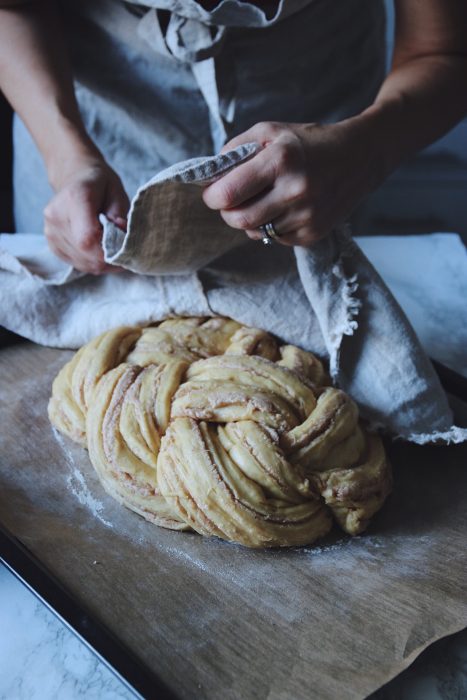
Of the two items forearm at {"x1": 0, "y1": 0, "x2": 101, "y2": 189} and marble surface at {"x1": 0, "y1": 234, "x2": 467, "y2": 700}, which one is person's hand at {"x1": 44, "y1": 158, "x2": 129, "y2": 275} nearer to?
forearm at {"x1": 0, "y1": 0, "x2": 101, "y2": 189}

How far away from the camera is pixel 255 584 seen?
35.3 inches

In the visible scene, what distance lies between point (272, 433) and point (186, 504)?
0.14 meters

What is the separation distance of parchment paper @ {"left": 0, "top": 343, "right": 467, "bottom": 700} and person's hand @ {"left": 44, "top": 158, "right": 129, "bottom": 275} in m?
0.31

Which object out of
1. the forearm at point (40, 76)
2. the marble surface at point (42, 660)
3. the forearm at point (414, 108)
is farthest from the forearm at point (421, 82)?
the marble surface at point (42, 660)

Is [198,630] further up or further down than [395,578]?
further up

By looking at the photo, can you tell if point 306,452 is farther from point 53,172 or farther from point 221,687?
point 53,172

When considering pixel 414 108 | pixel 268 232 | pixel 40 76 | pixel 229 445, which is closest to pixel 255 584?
pixel 229 445

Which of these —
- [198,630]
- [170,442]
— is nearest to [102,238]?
[170,442]

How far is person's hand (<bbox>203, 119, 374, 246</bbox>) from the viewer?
950 mm

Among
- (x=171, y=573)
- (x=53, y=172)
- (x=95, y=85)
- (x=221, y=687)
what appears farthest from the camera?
(x=95, y=85)

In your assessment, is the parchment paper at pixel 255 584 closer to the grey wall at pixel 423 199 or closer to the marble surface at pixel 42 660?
the marble surface at pixel 42 660

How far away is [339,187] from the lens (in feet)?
3.42

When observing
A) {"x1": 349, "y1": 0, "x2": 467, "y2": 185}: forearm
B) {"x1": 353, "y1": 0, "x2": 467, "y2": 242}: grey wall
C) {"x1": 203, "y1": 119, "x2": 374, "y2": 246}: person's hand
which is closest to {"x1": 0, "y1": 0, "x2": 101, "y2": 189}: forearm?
{"x1": 203, "y1": 119, "x2": 374, "y2": 246}: person's hand

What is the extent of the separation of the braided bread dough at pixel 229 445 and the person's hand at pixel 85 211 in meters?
0.18
